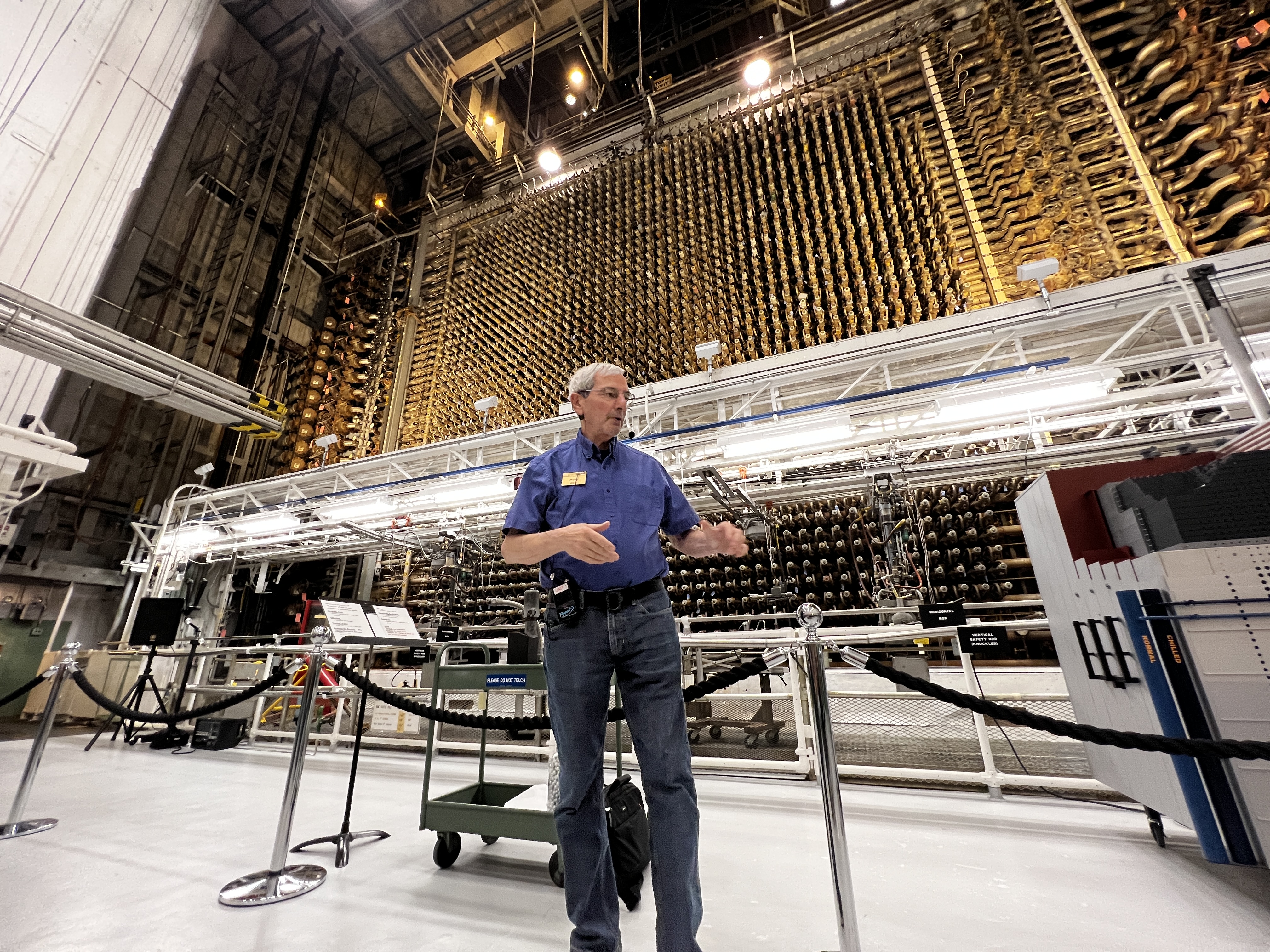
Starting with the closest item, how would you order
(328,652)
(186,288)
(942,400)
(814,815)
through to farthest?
1. (328,652)
2. (814,815)
3. (942,400)
4. (186,288)

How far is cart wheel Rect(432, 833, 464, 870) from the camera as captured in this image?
6.73ft

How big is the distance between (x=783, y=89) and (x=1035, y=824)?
10.2 metres

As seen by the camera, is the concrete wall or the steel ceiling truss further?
the concrete wall

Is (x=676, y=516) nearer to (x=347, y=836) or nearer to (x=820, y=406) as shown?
Answer: (x=347, y=836)

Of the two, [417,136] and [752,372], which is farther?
[417,136]

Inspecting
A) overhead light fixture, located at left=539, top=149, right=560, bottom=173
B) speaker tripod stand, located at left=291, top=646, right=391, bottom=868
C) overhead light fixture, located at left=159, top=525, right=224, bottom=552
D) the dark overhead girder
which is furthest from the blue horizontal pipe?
the dark overhead girder

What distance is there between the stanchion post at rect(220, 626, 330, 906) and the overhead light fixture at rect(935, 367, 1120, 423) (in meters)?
4.68

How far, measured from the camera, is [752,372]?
5.25m

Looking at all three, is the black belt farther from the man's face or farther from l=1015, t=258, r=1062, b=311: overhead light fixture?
l=1015, t=258, r=1062, b=311: overhead light fixture

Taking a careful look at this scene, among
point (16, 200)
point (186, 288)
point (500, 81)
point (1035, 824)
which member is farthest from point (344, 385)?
point (1035, 824)

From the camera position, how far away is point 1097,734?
1.26m

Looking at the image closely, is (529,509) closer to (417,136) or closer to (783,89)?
(783,89)

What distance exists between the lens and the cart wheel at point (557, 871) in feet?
6.09

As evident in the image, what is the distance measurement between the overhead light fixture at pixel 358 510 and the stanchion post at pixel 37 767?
405 cm
